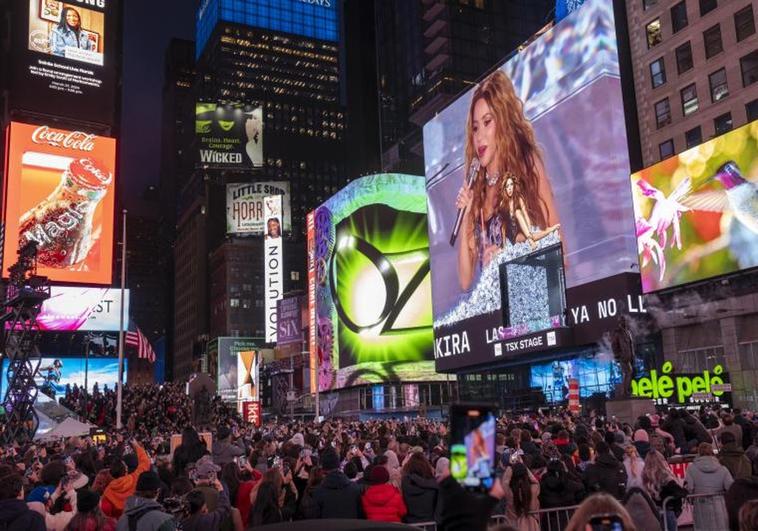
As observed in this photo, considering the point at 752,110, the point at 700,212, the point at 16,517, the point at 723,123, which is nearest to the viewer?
the point at 16,517

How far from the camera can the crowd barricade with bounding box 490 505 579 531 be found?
9820mm

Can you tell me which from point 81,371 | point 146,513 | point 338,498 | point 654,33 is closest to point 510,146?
point 654,33

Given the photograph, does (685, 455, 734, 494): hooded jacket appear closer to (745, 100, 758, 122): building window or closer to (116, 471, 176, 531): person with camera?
(116, 471, 176, 531): person with camera

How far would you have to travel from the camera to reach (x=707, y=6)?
49.1 metres

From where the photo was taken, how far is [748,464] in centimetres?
1056

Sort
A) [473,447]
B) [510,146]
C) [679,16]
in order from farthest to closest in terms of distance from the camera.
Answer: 1. [510,146]
2. [679,16]
3. [473,447]

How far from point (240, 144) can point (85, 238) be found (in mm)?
51626

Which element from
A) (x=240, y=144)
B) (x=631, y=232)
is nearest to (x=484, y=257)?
(x=631, y=232)

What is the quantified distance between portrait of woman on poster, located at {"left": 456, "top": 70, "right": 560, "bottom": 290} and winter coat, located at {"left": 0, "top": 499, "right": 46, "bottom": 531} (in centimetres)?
4442

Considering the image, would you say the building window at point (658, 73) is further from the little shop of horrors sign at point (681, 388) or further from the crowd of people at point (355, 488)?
the crowd of people at point (355, 488)

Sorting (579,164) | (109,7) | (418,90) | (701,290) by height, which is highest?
(418,90)

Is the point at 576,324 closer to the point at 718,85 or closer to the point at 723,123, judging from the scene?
the point at 723,123

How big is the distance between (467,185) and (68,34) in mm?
41483

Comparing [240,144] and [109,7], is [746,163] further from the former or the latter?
[240,144]
